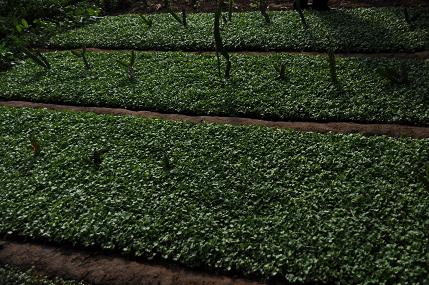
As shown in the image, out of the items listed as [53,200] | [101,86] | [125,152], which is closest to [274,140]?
[125,152]

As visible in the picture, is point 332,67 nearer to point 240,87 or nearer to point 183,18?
point 240,87

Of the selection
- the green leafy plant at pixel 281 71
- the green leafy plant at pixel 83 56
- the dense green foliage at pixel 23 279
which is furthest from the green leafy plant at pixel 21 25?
the dense green foliage at pixel 23 279

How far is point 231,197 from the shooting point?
3.65 metres

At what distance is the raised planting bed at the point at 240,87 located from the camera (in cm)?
459

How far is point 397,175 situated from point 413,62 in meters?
2.08

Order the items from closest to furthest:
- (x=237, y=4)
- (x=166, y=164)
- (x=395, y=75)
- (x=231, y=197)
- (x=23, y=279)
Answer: (x=23, y=279)
(x=231, y=197)
(x=166, y=164)
(x=395, y=75)
(x=237, y=4)

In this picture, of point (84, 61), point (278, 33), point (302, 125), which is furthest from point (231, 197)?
point (278, 33)

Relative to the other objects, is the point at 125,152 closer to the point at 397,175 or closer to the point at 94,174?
the point at 94,174

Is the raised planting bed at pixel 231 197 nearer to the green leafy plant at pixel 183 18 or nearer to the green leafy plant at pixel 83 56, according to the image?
the green leafy plant at pixel 83 56

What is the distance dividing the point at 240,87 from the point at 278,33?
1582 mm

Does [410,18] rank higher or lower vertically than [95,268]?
higher

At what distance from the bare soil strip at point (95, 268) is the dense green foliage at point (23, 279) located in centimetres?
5

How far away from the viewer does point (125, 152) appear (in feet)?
14.3

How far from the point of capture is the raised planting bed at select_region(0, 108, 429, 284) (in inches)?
120
